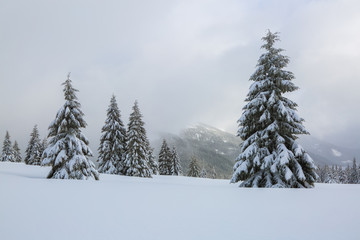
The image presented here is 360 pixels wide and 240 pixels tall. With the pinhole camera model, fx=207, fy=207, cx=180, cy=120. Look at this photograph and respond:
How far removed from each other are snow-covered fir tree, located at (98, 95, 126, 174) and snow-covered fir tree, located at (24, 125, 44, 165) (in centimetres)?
2607

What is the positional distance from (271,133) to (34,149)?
53.5m

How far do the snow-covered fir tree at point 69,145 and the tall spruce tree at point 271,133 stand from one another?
11134mm

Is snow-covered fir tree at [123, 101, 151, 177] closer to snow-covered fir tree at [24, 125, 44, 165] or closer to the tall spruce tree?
the tall spruce tree

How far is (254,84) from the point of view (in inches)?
530

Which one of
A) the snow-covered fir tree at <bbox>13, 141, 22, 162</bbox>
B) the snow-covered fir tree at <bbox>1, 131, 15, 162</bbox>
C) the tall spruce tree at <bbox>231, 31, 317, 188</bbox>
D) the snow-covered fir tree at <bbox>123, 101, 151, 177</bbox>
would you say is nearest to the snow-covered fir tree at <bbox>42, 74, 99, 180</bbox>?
the tall spruce tree at <bbox>231, 31, 317, 188</bbox>

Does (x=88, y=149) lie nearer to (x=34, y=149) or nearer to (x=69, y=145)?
(x=69, y=145)

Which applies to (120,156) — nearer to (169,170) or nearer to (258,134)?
(169,170)

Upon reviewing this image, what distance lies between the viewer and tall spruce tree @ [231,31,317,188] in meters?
11.9

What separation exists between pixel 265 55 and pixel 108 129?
25.4 m

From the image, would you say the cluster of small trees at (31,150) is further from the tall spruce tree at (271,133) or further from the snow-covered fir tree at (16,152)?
the tall spruce tree at (271,133)

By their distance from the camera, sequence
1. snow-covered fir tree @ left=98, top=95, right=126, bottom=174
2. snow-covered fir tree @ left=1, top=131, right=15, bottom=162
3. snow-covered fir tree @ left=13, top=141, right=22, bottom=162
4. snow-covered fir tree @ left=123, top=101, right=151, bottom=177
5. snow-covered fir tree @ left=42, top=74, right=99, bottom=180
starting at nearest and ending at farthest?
snow-covered fir tree @ left=42, top=74, right=99, bottom=180 → snow-covered fir tree @ left=123, top=101, right=151, bottom=177 → snow-covered fir tree @ left=98, top=95, right=126, bottom=174 → snow-covered fir tree @ left=1, top=131, right=15, bottom=162 → snow-covered fir tree @ left=13, top=141, right=22, bottom=162

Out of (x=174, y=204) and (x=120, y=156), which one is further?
(x=120, y=156)

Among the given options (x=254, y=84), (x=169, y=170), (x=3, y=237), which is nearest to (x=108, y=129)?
(x=169, y=170)

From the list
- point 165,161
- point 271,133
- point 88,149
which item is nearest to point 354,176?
point 165,161
